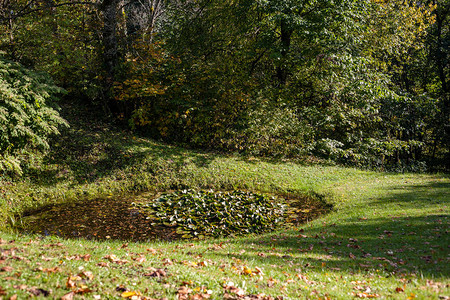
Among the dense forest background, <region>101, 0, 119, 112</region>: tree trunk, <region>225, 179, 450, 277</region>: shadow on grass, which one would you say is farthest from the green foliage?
<region>225, 179, 450, 277</region>: shadow on grass

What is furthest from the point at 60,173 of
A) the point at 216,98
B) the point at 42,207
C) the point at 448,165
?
the point at 448,165

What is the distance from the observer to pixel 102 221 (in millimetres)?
9703

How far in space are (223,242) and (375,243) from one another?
371cm

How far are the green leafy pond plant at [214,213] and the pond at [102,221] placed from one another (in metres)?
0.35

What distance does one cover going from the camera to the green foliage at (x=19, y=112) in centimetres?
988

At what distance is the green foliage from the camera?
32.4 ft

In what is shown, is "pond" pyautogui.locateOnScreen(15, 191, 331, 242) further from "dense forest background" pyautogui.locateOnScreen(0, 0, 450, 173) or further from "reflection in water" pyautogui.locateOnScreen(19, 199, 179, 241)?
"dense forest background" pyautogui.locateOnScreen(0, 0, 450, 173)

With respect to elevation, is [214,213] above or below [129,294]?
below

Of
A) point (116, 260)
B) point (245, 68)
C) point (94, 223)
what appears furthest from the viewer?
point (245, 68)

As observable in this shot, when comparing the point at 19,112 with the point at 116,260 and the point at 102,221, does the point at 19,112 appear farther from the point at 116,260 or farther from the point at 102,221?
the point at 116,260

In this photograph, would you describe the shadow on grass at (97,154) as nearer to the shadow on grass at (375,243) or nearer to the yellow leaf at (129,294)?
the shadow on grass at (375,243)

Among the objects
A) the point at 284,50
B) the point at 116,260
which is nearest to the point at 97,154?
the point at 116,260

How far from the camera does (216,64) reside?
762 inches

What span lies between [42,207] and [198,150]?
9494 millimetres
